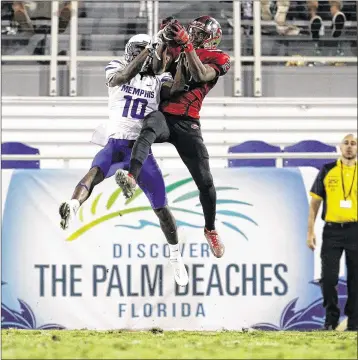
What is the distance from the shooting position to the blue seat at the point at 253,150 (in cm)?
1405

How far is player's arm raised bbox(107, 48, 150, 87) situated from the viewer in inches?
409

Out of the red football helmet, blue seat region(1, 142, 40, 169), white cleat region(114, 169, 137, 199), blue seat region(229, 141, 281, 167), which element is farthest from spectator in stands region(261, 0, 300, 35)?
white cleat region(114, 169, 137, 199)

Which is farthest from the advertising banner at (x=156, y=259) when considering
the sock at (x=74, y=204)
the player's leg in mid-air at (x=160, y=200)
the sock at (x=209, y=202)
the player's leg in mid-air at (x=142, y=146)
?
the sock at (x=74, y=204)

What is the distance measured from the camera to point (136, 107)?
1091cm

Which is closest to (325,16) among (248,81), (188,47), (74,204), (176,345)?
(248,81)

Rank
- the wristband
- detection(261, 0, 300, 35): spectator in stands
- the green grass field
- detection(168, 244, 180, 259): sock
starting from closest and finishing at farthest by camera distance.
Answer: the green grass field, the wristband, detection(168, 244, 180, 259): sock, detection(261, 0, 300, 35): spectator in stands

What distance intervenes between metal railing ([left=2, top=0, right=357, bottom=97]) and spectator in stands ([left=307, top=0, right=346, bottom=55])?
405 mm

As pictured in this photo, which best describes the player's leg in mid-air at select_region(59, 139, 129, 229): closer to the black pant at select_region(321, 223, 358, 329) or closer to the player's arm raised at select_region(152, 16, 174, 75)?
the player's arm raised at select_region(152, 16, 174, 75)

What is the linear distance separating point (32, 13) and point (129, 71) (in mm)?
4208

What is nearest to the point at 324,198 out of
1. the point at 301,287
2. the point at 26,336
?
the point at 301,287

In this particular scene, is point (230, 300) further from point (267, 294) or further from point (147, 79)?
point (147, 79)

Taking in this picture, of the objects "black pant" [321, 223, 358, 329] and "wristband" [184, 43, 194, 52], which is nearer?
"wristband" [184, 43, 194, 52]

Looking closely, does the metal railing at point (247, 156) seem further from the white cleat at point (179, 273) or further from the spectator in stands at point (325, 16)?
the white cleat at point (179, 273)

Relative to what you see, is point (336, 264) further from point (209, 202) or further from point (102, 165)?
point (102, 165)
